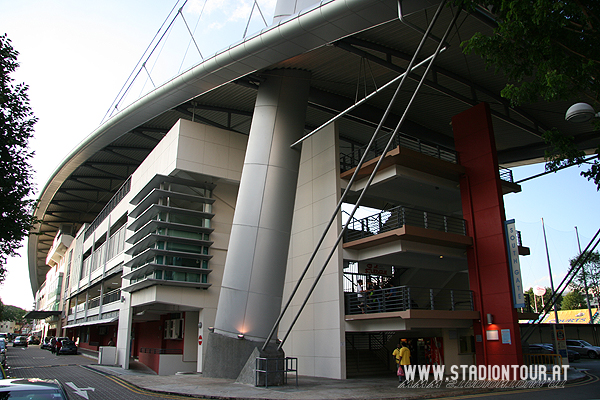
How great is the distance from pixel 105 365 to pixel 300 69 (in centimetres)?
2181

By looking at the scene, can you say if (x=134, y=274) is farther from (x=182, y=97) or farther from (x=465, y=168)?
(x=465, y=168)

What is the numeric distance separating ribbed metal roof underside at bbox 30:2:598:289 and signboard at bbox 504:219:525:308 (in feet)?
24.8

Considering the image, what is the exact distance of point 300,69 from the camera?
21.4 m

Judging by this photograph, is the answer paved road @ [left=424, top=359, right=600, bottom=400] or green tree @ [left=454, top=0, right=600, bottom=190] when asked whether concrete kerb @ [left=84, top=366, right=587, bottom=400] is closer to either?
paved road @ [left=424, top=359, right=600, bottom=400]

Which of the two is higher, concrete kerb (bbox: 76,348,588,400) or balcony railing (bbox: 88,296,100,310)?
balcony railing (bbox: 88,296,100,310)

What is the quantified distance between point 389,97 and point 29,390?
2203cm

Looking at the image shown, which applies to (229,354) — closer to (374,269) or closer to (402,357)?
(402,357)

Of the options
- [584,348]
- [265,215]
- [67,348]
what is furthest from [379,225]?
[67,348]

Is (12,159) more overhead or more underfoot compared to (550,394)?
more overhead

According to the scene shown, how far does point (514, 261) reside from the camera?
18.5m

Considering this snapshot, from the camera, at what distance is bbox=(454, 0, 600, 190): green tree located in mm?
10500

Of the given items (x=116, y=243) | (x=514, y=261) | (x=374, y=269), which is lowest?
(x=514, y=261)

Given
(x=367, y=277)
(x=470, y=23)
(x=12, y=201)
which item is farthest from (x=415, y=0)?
(x=12, y=201)

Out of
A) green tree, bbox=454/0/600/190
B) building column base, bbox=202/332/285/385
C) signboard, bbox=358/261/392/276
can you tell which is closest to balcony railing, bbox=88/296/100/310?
building column base, bbox=202/332/285/385
